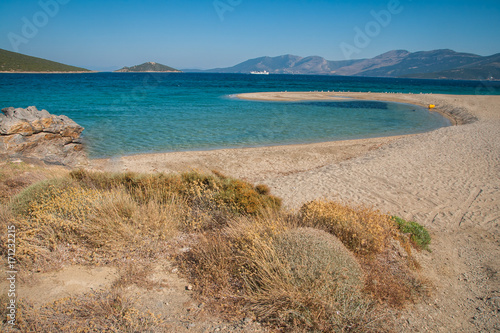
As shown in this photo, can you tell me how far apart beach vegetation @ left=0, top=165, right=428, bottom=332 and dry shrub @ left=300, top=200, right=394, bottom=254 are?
22 mm

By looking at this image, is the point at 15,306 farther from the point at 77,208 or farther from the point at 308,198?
the point at 308,198

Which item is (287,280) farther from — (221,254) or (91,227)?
(91,227)

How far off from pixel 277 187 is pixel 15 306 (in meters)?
7.80

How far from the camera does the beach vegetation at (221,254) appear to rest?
3322 mm

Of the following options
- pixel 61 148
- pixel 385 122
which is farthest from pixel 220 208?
pixel 385 122

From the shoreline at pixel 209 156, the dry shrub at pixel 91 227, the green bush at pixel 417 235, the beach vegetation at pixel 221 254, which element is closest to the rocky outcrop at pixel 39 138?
the shoreline at pixel 209 156

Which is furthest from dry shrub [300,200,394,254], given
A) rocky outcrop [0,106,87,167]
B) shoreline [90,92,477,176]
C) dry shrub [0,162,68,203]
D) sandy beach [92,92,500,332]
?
rocky outcrop [0,106,87,167]

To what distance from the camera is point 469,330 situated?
12.1ft

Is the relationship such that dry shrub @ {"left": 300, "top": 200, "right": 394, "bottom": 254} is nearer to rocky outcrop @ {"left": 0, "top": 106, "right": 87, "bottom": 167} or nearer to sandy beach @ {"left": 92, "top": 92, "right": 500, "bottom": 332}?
sandy beach @ {"left": 92, "top": 92, "right": 500, "bottom": 332}

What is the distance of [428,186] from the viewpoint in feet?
32.7

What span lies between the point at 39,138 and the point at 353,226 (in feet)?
46.5

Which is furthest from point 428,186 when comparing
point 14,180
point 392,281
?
point 14,180

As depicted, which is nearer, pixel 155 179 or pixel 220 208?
pixel 220 208

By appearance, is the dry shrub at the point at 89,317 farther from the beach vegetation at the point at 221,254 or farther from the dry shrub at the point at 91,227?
the dry shrub at the point at 91,227
